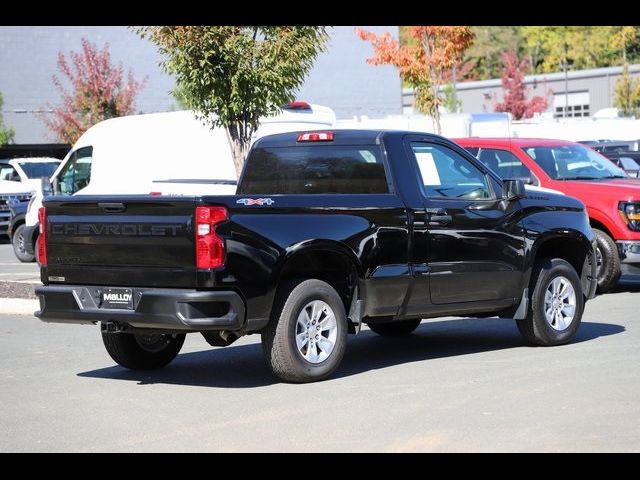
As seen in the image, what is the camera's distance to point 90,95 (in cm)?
3778

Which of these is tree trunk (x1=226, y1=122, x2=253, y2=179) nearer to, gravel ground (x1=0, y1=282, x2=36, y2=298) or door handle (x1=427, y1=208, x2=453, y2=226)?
gravel ground (x1=0, y1=282, x2=36, y2=298)

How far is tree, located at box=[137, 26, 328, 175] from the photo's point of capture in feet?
A: 55.6

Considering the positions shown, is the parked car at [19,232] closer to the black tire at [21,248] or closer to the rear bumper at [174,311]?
the black tire at [21,248]

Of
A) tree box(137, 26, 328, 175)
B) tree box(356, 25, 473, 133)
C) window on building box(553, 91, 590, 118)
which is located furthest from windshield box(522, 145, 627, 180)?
window on building box(553, 91, 590, 118)

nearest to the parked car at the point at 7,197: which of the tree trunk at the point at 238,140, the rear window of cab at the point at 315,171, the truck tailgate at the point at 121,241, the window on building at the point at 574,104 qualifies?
the tree trunk at the point at 238,140

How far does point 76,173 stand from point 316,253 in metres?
12.1

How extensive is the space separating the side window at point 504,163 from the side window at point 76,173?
725cm

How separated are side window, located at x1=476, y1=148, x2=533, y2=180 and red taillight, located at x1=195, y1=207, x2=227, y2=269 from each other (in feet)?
26.0

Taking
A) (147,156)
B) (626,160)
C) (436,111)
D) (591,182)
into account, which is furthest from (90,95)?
(591,182)

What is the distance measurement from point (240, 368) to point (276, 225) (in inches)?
66.5

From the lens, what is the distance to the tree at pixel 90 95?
123 ft
